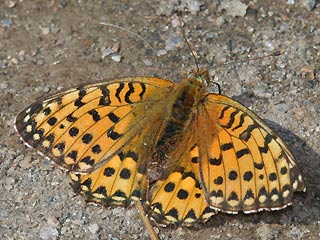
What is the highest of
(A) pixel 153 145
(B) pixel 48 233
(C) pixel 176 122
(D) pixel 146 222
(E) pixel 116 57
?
(C) pixel 176 122

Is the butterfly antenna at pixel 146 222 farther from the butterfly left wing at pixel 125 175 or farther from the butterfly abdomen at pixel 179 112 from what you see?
the butterfly abdomen at pixel 179 112

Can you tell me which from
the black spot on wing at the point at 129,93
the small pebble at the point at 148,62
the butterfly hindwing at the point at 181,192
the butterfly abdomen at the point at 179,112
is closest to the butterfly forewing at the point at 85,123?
the black spot on wing at the point at 129,93

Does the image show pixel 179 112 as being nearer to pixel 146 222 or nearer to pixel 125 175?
pixel 125 175

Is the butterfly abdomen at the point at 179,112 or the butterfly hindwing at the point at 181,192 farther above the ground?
the butterfly abdomen at the point at 179,112

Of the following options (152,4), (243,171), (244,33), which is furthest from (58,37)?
(243,171)

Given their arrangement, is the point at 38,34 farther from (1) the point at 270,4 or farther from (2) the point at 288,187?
(2) the point at 288,187

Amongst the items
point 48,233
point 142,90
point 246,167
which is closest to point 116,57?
point 142,90

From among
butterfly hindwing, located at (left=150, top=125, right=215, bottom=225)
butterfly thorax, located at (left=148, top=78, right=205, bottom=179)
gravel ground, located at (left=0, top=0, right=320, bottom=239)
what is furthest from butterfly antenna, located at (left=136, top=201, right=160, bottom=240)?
butterfly thorax, located at (left=148, top=78, right=205, bottom=179)
